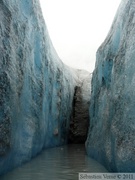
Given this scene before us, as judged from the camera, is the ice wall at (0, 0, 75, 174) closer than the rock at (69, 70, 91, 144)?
Yes

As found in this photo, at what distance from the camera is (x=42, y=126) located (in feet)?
26.5

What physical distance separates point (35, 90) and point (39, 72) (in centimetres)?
59

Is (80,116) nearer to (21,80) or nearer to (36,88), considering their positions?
(36,88)

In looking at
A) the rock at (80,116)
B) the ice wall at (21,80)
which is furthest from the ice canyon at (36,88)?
the rock at (80,116)

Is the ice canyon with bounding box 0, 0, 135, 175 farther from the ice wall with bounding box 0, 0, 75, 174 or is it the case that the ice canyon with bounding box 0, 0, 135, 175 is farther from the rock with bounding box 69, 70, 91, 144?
the rock with bounding box 69, 70, 91, 144

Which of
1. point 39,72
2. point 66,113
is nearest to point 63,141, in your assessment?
point 66,113

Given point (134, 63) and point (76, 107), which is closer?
point (134, 63)

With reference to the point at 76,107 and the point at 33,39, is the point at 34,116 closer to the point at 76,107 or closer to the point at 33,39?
the point at 33,39

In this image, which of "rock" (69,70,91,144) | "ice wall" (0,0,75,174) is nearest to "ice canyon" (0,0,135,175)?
"ice wall" (0,0,75,174)

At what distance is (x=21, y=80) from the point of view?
552 centimetres

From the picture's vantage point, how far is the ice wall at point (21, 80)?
465 centimetres

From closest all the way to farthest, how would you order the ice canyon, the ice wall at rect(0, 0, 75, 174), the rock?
the ice canyon, the ice wall at rect(0, 0, 75, 174), the rock

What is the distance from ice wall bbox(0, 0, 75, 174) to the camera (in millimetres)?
4645

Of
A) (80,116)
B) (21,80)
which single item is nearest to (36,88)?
(21,80)
